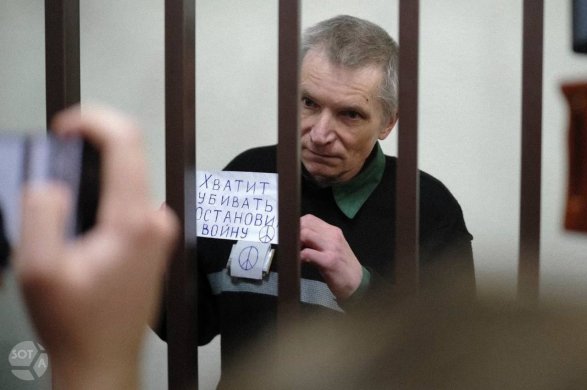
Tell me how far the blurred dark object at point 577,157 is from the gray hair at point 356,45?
1.15m

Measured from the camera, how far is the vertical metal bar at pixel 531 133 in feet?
2.52

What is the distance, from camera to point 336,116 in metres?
1.44

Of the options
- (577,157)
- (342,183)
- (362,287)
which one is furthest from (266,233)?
(577,157)

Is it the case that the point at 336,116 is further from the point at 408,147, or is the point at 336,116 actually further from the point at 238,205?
the point at 408,147

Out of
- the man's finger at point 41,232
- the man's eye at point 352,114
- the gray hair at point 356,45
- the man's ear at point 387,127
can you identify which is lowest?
the man's finger at point 41,232

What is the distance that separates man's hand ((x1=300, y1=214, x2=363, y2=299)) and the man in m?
0.25

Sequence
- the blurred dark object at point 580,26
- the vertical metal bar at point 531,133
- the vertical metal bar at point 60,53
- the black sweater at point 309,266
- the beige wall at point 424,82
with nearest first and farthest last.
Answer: the blurred dark object at point 580,26 < the vertical metal bar at point 531,133 < the vertical metal bar at point 60,53 < the black sweater at point 309,266 < the beige wall at point 424,82

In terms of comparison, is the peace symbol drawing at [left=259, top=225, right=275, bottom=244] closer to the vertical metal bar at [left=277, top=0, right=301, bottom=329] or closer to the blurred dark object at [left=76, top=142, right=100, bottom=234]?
the vertical metal bar at [left=277, top=0, right=301, bottom=329]

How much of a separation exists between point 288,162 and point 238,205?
0.19 meters

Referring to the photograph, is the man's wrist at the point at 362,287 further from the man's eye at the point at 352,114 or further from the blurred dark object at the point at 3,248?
the blurred dark object at the point at 3,248

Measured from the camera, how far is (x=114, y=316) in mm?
191

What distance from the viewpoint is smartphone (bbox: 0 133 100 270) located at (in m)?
0.21

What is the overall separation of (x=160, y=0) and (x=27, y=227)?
1.89 metres

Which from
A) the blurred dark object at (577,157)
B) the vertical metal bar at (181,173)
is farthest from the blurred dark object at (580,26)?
the vertical metal bar at (181,173)
